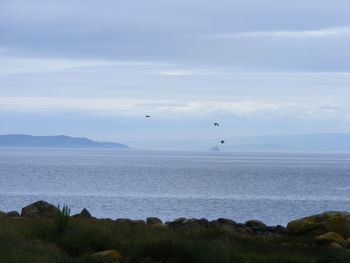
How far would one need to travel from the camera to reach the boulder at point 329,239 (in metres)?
19.4

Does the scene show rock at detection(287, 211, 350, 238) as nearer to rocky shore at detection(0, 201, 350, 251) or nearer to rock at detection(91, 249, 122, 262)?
rocky shore at detection(0, 201, 350, 251)

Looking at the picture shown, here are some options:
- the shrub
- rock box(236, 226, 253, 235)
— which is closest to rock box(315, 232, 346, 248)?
rock box(236, 226, 253, 235)

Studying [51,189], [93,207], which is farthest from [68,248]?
[51,189]

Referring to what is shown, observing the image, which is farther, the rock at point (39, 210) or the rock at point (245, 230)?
the rock at point (39, 210)

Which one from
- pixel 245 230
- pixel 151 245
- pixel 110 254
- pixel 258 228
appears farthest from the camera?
pixel 258 228

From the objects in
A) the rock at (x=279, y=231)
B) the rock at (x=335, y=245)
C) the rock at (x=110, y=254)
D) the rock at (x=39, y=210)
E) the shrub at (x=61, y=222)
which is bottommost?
the rock at (x=279, y=231)

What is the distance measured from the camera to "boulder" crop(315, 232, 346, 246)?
763 inches

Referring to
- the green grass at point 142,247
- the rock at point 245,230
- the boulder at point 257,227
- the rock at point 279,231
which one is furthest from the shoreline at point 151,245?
the boulder at point 257,227

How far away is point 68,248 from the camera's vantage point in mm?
15828

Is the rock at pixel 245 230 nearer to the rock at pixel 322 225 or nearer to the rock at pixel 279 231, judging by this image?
the rock at pixel 279 231

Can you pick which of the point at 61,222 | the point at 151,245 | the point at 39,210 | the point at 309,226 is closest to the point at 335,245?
the point at 309,226

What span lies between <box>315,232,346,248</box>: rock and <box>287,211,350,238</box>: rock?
3.66 feet

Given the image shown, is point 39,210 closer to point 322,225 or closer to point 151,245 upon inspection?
point 322,225

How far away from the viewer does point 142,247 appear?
15.8m
